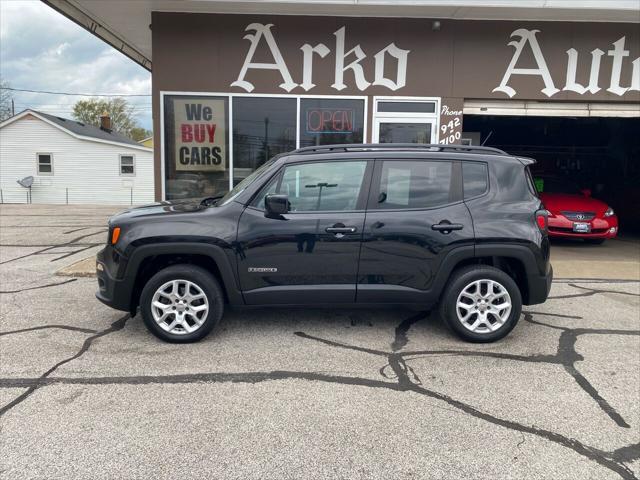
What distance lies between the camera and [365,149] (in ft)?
15.2

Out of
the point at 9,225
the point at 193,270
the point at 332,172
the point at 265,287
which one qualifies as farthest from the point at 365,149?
the point at 9,225

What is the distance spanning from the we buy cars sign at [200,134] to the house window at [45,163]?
894 inches

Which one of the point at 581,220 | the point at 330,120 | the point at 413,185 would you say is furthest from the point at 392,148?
the point at 581,220

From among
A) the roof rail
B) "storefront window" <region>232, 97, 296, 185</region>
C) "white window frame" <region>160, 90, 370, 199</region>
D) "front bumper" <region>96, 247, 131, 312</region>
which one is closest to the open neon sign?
"white window frame" <region>160, 90, 370, 199</region>

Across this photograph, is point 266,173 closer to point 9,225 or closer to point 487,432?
point 487,432

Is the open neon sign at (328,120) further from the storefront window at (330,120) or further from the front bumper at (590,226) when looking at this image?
the front bumper at (590,226)

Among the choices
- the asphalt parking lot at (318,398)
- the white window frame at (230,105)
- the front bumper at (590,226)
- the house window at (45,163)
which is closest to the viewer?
the asphalt parking lot at (318,398)

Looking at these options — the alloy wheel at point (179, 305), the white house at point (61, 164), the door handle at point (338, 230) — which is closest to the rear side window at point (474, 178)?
the door handle at point (338, 230)

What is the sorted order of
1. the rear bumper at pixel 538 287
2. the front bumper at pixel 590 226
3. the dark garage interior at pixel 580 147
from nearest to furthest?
the rear bumper at pixel 538 287
the front bumper at pixel 590 226
the dark garage interior at pixel 580 147

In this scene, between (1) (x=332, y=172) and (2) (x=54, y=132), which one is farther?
(2) (x=54, y=132)

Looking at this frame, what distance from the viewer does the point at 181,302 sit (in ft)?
14.3

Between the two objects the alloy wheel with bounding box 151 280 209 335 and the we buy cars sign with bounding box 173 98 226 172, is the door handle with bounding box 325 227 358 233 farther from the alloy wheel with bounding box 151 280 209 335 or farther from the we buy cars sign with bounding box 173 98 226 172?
the we buy cars sign with bounding box 173 98 226 172

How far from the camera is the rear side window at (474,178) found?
4574 millimetres

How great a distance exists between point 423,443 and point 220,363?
1863 millimetres
